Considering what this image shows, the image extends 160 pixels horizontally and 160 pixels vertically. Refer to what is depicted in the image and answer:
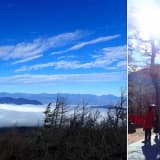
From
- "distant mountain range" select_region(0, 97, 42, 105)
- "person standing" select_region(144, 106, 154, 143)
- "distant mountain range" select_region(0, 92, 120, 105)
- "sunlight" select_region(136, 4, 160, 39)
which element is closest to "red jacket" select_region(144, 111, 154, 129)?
"person standing" select_region(144, 106, 154, 143)

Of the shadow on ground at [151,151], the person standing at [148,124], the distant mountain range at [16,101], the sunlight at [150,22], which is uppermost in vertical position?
the sunlight at [150,22]

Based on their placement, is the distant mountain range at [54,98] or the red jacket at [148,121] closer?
the distant mountain range at [54,98]

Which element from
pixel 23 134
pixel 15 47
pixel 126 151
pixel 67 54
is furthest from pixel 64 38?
pixel 126 151

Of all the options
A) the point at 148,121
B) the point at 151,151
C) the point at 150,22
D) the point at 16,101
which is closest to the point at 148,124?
the point at 148,121

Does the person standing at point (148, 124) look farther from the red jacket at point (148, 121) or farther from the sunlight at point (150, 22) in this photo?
the sunlight at point (150, 22)

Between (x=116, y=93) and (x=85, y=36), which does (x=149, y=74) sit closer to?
(x=116, y=93)

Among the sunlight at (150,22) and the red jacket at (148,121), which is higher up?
the sunlight at (150,22)

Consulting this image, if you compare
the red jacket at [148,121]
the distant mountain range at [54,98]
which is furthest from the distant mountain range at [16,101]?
the red jacket at [148,121]

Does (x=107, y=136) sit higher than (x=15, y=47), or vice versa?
(x=15, y=47)
